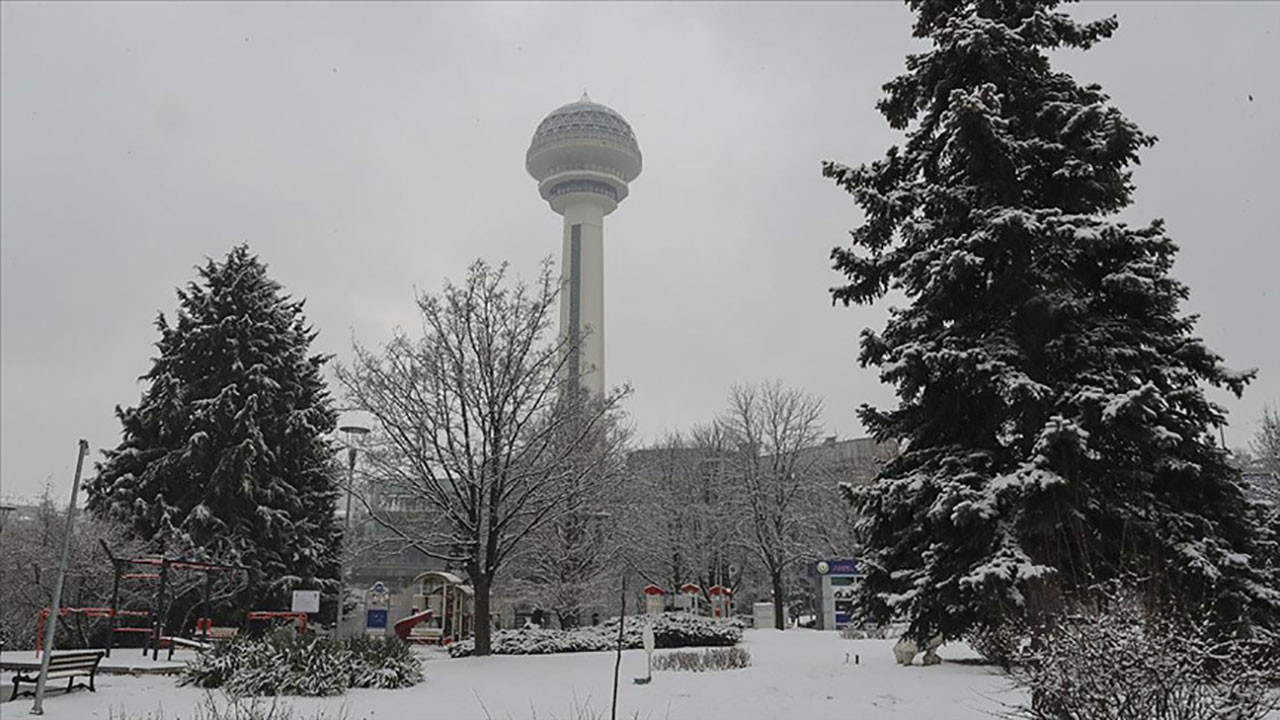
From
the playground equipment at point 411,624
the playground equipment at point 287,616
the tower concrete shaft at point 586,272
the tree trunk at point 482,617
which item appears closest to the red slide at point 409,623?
the playground equipment at point 411,624

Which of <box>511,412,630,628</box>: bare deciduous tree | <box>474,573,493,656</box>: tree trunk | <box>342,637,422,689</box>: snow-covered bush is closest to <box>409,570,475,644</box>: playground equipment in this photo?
<box>511,412,630,628</box>: bare deciduous tree

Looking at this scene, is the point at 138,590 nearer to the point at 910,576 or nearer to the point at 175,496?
the point at 175,496

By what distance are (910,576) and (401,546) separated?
15.3 metres

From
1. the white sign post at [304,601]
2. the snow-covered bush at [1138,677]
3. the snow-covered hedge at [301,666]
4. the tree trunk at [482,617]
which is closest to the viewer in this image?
the snow-covered bush at [1138,677]

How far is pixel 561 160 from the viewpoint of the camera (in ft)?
367

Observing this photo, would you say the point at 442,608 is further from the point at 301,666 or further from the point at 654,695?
the point at 654,695

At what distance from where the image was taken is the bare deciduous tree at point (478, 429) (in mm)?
21969

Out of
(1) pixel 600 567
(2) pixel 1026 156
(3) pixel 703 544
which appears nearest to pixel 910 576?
(2) pixel 1026 156

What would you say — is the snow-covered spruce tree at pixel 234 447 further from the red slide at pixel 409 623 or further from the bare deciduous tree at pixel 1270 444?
the bare deciduous tree at pixel 1270 444

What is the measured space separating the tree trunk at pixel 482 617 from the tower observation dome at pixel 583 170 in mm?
81857

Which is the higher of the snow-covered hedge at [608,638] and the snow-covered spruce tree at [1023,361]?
the snow-covered spruce tree at [1023,361]

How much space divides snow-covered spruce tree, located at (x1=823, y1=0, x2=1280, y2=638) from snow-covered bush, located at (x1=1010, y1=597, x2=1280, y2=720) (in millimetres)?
2504

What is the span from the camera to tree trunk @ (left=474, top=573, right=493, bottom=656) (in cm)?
2122

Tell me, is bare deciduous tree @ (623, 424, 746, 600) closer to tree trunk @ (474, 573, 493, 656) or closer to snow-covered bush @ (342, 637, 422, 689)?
tree trunk @ (474, 573, 493, 656)
